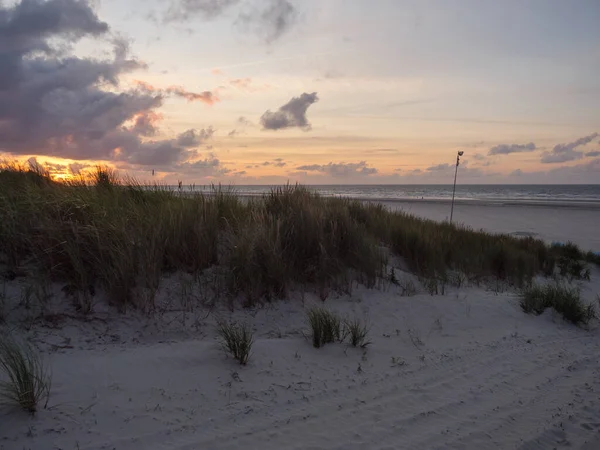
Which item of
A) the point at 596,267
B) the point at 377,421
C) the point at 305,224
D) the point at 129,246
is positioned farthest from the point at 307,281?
the point at 596,267

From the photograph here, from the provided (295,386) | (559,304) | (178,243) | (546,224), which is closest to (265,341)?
(295,386)

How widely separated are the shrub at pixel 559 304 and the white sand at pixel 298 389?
28.9 inches

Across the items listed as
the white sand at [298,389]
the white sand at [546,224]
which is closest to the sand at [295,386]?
the white sand at [298,389]

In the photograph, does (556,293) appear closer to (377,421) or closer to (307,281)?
(307,281)

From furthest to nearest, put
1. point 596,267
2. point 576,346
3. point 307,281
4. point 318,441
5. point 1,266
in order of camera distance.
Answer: point 596,267, point 307,281, point 576,346, point 1,266, point 318,441

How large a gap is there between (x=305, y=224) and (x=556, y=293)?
169 inches

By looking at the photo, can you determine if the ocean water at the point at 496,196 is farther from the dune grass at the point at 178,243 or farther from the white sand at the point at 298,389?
the white sand at the point at 298,389

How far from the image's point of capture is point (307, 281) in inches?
249

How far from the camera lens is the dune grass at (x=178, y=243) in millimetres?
4992

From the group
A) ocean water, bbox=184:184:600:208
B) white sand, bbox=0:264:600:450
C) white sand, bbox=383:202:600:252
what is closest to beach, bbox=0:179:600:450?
white sand, bbox=0:264:600:450

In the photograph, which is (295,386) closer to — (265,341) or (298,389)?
(298,389)

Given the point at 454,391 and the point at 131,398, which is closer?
the point at 131,398

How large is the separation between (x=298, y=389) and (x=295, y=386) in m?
0.05

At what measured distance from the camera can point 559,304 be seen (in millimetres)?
6387
